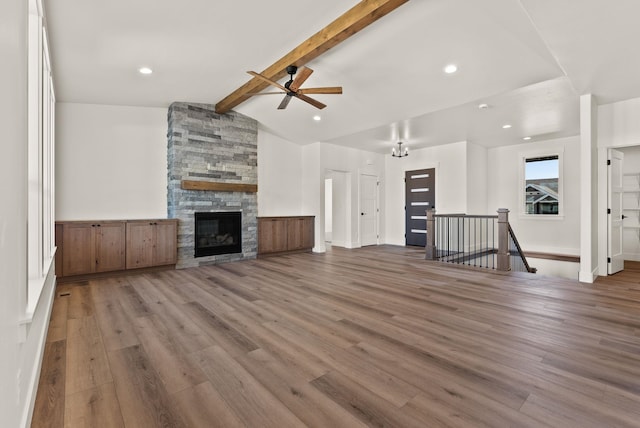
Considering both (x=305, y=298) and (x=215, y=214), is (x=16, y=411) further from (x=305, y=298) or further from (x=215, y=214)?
(x=215, y=214)

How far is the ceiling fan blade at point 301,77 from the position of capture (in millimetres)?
3746

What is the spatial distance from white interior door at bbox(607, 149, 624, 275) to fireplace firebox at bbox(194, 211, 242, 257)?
247 inches

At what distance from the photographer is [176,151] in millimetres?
5668

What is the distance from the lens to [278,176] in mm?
7516

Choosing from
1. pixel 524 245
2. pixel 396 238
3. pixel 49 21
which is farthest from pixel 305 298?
pixel 524 245

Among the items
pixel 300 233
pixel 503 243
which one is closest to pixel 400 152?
pixel 300 233

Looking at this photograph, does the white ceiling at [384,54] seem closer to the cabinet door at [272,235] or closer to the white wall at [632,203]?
the white wall at [632,203]

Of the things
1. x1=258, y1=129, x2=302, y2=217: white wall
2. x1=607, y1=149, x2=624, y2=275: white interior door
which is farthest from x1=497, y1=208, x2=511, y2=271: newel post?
x1=258, y1=129, x2=302, y2=217: white wall

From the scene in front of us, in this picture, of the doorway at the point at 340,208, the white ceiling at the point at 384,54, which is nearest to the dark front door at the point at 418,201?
the doorway at the point at 340,208

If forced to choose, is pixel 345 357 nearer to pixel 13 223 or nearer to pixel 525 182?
pixel 13 223

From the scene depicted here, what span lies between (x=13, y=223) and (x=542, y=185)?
359 inches

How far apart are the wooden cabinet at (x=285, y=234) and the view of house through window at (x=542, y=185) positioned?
5427 millimetres

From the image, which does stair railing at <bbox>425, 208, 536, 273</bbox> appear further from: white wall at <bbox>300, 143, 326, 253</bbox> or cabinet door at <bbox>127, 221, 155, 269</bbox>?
cabinet door at <bbox>127, 221, 155, 269</bbox>

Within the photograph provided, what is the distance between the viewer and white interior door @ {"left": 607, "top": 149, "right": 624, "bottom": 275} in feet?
15.2
